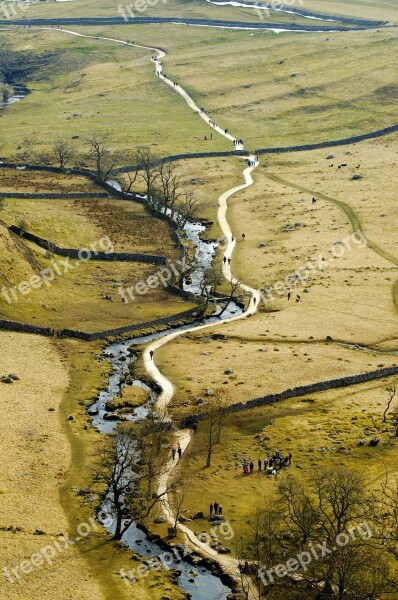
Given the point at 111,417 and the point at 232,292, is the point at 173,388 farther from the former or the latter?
the point at 232,292

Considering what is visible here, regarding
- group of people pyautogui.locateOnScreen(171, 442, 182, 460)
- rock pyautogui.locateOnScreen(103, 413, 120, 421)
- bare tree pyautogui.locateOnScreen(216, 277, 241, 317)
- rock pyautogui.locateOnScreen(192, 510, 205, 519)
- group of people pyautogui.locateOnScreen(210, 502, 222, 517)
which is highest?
group of people pyautogui.locateOnScreen(210, 502, 222, 517)

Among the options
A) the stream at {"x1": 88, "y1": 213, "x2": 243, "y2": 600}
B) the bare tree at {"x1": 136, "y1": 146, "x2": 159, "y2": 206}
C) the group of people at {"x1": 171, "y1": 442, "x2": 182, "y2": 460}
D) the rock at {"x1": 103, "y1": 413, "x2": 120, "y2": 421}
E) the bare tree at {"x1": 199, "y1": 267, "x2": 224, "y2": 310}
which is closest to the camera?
the stream at {"x1": 88, "y1": 213, "x2": 243, "y2": 600}

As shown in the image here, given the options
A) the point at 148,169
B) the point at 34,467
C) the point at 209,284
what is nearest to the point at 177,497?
the point at 34,467

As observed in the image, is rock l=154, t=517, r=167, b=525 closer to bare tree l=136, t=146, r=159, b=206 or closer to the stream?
the stream

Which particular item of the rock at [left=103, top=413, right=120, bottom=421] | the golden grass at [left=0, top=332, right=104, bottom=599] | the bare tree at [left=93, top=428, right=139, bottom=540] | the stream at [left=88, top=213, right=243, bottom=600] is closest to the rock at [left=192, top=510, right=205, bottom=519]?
the stream at [left=88, top=213, right=243, bottom=600]

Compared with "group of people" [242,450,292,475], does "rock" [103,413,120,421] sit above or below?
below

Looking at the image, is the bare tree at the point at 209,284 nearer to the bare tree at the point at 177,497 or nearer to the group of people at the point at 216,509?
the bare tree at the point at 177,497

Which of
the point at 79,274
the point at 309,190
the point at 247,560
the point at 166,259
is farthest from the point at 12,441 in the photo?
the point at 309,190

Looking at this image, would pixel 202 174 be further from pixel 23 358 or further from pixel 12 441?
pixel 12 441
